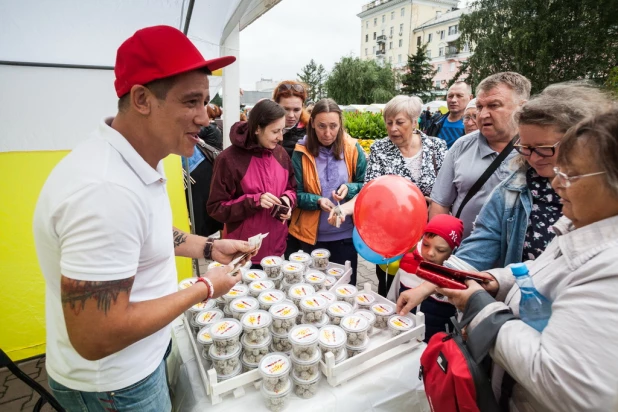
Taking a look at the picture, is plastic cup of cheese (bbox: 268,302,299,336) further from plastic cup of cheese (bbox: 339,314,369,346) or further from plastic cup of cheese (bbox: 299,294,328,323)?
plastic cup of cheese (bbox: 339,314,369,346)

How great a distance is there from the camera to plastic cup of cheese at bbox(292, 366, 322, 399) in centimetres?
145

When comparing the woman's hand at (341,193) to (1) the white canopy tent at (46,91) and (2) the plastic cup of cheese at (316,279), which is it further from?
(1) the white canopy tent at (46,91)

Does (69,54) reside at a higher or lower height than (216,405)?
higher

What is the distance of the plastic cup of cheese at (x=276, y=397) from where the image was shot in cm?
138

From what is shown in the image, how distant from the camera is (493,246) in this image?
5.79ft

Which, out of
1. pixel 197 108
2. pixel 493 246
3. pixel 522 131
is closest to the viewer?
pixel 197 108

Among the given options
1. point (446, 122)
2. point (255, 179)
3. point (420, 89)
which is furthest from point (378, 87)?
point (255, 179)

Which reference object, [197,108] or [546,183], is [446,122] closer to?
[546,183]

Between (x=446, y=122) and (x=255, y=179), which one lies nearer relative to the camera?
(x=255, y=179)

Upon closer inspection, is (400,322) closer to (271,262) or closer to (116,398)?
(271,262)

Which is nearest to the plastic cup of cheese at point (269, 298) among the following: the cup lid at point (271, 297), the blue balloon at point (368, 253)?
the cup lid at point (271, 297)

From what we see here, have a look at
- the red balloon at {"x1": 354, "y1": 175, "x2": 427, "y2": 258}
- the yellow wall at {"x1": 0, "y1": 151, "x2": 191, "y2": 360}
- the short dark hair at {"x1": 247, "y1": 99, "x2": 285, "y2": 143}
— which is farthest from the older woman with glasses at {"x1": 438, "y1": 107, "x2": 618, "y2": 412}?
the yellow wall at {"x1": 0, "y1": 151, "x2": 191, "y2": 360}

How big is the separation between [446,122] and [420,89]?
40.6 meters

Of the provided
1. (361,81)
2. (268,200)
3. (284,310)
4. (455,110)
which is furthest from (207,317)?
(361,81)
